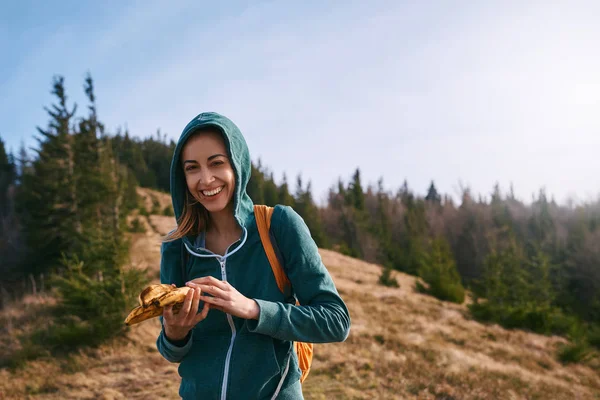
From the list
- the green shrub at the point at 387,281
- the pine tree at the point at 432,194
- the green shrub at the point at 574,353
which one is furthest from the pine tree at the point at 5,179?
the pine tree at the point at 432,194

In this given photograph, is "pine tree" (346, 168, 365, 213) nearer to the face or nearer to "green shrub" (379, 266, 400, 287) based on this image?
"green shrub" (379, 266, 400, 287)

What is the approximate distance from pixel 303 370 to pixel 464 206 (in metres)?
64.0

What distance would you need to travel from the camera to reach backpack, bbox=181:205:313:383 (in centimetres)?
165

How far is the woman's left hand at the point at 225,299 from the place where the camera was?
1375mm

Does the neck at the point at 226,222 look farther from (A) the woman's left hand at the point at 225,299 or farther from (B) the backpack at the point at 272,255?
(A) the woman's left hand at the point at 225,299

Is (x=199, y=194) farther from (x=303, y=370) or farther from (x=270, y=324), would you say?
(x=303, y=370)

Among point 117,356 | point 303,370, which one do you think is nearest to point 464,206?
point 117,356

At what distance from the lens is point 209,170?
1688 mm

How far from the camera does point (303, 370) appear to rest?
5.90 ft

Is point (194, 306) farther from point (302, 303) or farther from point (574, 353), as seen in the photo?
point (574, 353)

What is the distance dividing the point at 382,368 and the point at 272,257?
7.58 metres

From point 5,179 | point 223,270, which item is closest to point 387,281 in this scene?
point 223,270

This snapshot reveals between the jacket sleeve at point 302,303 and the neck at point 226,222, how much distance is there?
0.22 m

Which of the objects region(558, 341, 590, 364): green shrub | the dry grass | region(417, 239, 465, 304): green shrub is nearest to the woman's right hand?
the dry grass
